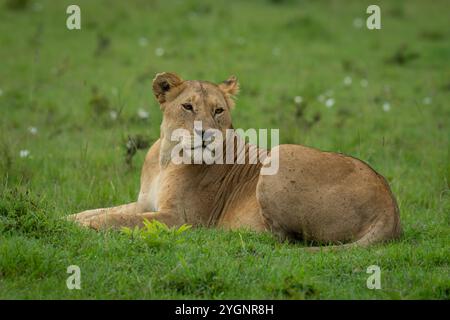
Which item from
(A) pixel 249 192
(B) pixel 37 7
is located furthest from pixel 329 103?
(B) pixel 37 7

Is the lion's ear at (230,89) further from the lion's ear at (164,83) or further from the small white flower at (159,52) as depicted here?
the small white flower at (159,52)

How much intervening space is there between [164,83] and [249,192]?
1088 mm

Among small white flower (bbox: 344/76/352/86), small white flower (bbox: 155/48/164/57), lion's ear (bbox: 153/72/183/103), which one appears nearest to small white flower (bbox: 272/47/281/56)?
small white flower (bbox: 344/76/352/86)

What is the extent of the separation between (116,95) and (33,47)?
285 centimetres

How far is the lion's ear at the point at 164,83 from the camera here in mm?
6641

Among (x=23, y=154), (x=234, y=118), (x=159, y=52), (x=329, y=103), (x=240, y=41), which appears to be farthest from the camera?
(x=240, y=41)

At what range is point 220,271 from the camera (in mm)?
5039

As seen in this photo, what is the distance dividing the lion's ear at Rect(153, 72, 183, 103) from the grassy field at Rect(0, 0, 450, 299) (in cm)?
110

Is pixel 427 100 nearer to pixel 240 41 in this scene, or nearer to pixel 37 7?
pixel 240 41

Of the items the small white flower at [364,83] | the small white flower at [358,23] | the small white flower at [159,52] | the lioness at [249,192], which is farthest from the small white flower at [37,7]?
the lioness at [249,192]

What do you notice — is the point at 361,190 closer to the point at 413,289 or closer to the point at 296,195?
the point at 296,195

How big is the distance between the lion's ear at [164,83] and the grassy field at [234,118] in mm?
1102

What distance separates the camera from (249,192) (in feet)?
21.5
